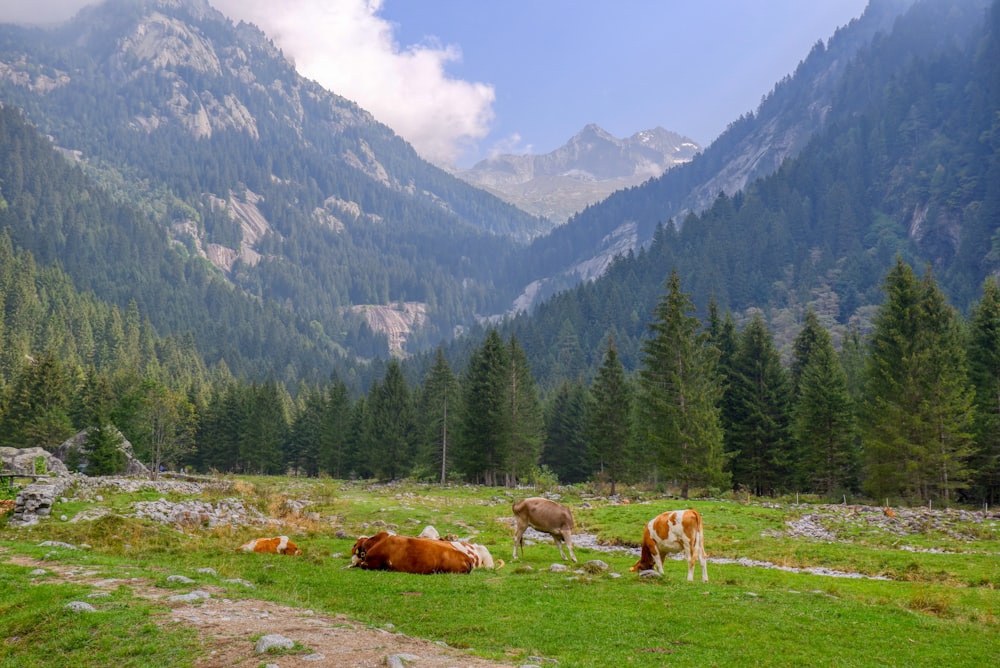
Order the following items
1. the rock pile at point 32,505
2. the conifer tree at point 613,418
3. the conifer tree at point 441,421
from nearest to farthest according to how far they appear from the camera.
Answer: the rock pile at point 32,505 → the conifer tree at point 613,418 → the conifer tree at point 441,421

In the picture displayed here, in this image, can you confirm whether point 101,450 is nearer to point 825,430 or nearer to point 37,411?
point 37,411

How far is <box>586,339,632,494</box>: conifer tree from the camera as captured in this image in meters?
63.3

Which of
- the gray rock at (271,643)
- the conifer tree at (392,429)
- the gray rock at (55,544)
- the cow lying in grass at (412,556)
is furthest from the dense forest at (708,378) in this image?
the gray rock at (271,643)

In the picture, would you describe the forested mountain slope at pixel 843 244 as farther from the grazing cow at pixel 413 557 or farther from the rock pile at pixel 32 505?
the grazing cow at pixel 413 557

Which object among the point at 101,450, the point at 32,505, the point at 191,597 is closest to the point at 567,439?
the point at 101,450

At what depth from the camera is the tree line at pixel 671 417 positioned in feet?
142

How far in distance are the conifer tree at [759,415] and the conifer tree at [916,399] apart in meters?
9.33

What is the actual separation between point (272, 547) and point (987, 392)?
2060 inches

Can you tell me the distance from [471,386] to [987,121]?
198 metres

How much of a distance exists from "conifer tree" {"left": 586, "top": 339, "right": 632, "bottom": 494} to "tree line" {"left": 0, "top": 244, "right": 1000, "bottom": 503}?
16cm

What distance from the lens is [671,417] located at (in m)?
47.8

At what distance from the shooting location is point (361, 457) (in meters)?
92.9

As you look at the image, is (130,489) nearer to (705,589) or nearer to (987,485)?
(705,589)

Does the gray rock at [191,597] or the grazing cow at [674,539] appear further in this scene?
the grazing cow at [674,539]
